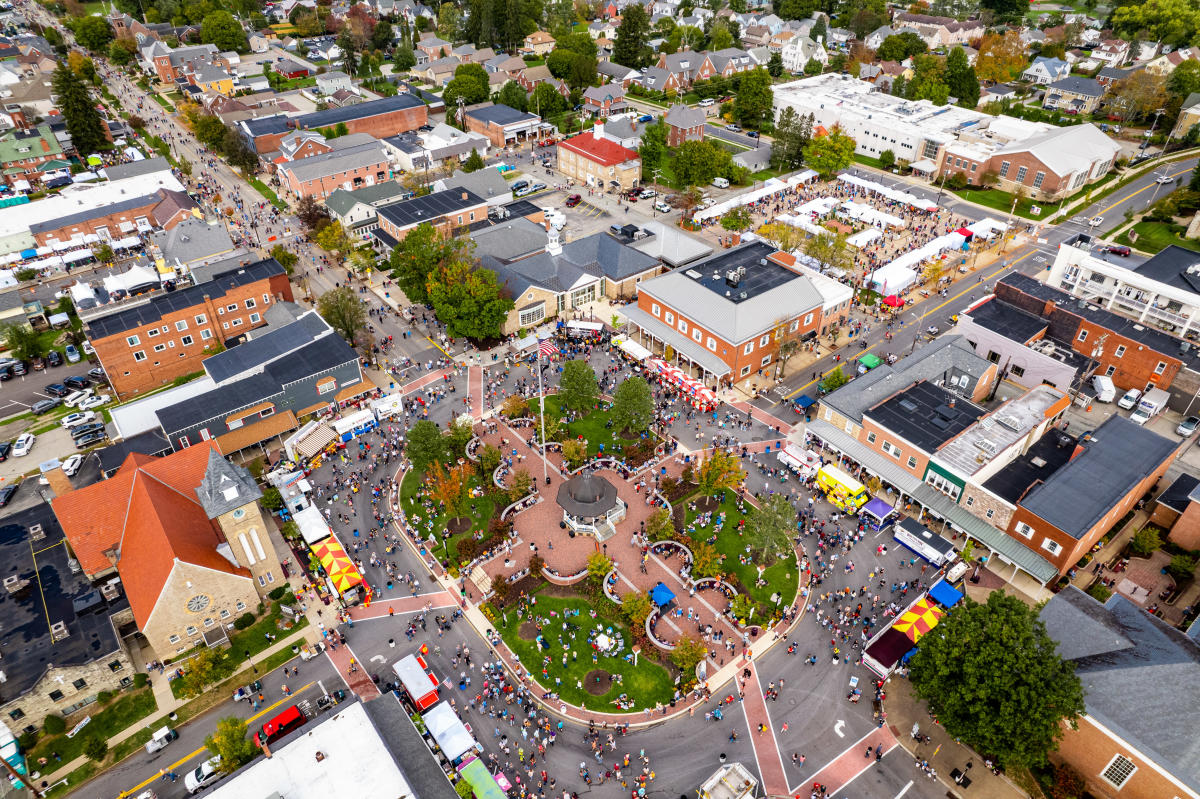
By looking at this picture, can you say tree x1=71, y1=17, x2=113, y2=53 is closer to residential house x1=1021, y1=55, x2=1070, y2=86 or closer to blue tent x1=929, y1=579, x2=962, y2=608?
residential house x1=1021, y1=55, x2=1070, y2=86

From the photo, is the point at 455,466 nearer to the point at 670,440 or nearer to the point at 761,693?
the point at 670,440

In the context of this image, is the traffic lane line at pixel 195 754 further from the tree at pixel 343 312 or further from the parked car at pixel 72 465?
the tree at pixel 343 312

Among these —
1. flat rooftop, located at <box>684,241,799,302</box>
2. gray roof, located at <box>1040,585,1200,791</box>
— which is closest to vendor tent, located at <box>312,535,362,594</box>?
flat rooftop, located at <box>684,241,799,302</box>

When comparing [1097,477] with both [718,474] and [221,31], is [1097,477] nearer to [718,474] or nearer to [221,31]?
[718,474]

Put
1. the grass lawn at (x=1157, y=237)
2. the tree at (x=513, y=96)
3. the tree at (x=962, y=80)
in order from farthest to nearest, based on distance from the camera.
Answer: the tree at (x=962, y=80) < the tree at (x=513, y=96) < the grass lawn at (x=1157, y=237)

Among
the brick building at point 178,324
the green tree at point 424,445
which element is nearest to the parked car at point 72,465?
the brick building at point 178,324

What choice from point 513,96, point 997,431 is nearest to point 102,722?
point 997,431

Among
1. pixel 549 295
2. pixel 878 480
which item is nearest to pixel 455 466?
pixel 549 295
